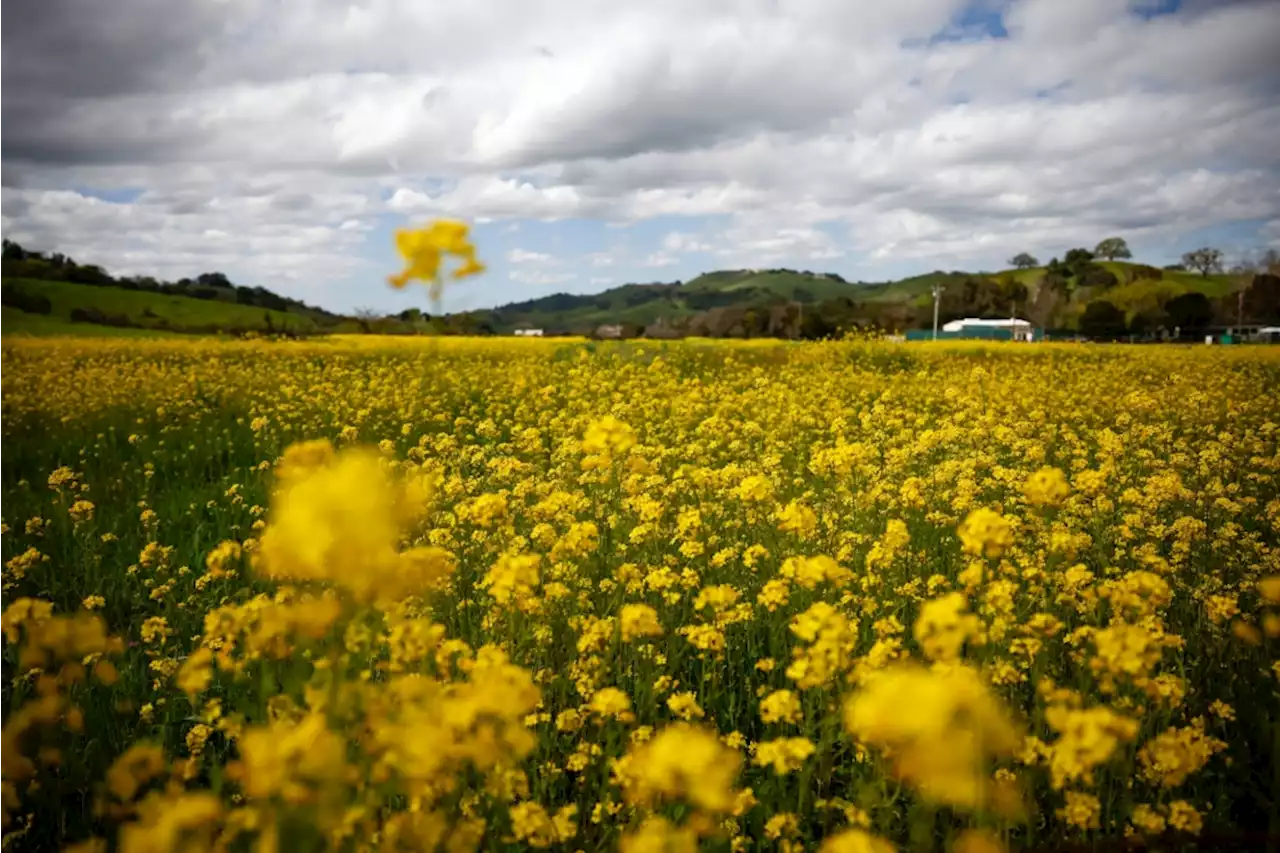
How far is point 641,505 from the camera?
396 cm

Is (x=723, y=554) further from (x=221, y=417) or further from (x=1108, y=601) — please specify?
(x=221, y=417)

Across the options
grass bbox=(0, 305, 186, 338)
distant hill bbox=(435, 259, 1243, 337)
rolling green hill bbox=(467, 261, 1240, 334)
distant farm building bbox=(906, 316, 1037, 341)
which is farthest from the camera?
distant farm building bbox=(906, 316, 1037, 341)

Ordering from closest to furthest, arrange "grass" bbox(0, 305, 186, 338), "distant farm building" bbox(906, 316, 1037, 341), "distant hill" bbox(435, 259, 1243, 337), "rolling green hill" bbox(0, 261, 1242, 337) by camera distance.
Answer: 1. "grass" bbox(0, 305, 186, 338)
2. "rolling green hill" bbox(0, 261, 1242, 337)
3. "distant hill" bbox(435, 259, 1243, 337)
4. "distant farm building" bbox(906, 316, 1037, 341)

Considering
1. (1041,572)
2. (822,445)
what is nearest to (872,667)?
(1041,572)

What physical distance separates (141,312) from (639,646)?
4184cm

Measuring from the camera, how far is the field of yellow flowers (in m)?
1.74

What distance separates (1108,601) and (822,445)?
3.78m

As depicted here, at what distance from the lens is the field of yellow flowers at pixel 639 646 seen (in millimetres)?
1735

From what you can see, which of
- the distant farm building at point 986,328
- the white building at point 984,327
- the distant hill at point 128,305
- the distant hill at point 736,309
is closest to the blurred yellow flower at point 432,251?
the distant hill at point 736,309

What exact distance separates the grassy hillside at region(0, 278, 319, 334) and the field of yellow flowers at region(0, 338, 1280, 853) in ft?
67.7

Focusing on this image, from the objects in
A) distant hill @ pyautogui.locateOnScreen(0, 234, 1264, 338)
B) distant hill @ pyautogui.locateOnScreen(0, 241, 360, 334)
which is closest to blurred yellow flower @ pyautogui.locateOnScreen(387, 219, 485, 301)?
distant hill @ pyautogui.locateOnScreen(0, 234, 1264, 338)

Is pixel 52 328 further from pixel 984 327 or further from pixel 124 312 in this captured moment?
pixel 984 327

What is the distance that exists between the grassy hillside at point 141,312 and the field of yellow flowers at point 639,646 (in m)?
20.6

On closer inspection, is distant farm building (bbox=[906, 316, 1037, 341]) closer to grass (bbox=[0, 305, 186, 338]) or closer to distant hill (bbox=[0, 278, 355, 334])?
distant hill (bbox=[0, 278, 355, 334])
